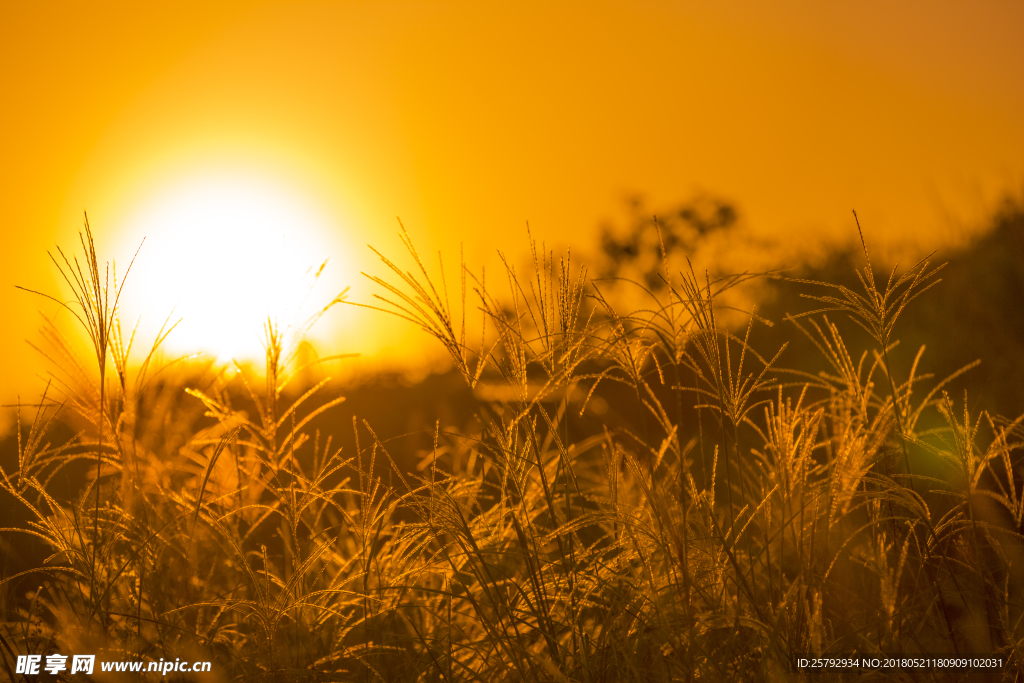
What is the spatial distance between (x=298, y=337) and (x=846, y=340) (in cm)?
350

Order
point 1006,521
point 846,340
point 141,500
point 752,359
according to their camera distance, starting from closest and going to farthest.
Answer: point 141,500
point 1006,521
point 846,340
point 752,359

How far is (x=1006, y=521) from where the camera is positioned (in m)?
2.46

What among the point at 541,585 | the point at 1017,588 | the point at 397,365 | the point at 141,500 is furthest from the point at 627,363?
the point at 397,365

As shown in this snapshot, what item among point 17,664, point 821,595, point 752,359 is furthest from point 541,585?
point 752,359

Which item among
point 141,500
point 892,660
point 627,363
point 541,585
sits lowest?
point 892,660

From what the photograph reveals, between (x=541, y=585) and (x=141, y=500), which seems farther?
(x=141, y=500)

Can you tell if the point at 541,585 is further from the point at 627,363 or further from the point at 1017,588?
the point at 1017,588

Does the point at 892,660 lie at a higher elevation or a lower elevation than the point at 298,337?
lower

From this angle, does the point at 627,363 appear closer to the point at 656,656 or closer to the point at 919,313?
the point at 656,656

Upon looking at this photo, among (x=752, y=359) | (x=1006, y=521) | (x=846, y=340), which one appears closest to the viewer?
Answer: (x=1006, y=521)

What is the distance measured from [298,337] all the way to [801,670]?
1454 mm

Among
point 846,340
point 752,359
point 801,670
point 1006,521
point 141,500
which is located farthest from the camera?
point 752,359

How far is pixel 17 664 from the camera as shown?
5.35 feet

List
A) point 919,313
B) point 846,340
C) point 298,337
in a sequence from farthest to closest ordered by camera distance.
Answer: point 846,340
point 919,313
point 298,337
